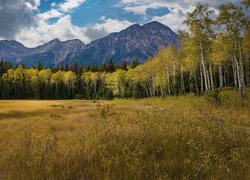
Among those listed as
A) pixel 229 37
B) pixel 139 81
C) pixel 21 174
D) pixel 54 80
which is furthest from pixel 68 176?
pixel 54 80

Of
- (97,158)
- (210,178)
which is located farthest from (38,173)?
(210,178)

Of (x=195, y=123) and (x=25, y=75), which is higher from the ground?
(x=25, y=75)

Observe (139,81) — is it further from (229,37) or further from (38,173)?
(38,173)

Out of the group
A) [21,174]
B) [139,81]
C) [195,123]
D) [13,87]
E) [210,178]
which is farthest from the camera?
[13,87]

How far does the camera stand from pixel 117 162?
7.15 m

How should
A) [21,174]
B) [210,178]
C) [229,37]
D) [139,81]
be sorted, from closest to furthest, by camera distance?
[210,178]
[21,174]
[229,37]
[139,81]

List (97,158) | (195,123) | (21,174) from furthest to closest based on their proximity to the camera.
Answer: (195,123), (97,158), (21,174)

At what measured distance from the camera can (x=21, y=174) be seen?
6.86 meters

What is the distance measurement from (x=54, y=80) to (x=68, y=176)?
117529 millimetres

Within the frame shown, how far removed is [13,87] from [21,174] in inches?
4677

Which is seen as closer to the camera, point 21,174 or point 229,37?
point 21,174

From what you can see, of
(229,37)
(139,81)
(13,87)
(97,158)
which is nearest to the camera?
(97,158)

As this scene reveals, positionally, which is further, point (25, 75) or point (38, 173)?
point (25, 75)

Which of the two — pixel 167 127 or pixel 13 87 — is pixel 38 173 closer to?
pixel 167 127
